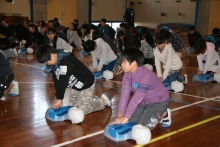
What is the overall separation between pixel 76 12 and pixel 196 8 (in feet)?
21.5

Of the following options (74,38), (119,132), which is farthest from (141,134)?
(74,38)

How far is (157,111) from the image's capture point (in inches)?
115

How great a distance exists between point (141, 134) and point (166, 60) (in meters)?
2.30

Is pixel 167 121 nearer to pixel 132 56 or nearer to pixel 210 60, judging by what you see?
pixel 132 56

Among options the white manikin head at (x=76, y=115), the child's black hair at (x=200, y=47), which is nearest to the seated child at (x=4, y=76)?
the white manikin head at (x=76, y=115)

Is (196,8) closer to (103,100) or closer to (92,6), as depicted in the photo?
(92,6)

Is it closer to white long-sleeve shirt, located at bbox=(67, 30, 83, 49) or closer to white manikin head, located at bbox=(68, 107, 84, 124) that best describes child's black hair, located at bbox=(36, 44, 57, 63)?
white manikin head, located at bbox=(68, 107, 84, 124)

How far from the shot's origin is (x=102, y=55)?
555 centimetres

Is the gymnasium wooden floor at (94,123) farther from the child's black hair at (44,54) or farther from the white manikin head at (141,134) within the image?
the child's black hair at (44,54)

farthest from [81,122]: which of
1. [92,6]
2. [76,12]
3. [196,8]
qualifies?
[196,8]

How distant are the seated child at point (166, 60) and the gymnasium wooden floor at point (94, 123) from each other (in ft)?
1.04

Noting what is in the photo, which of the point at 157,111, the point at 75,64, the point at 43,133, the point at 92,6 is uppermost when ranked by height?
the point at 92,6

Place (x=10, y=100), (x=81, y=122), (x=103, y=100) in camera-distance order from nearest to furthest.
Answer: (x=81, y=122) → (x=103, y=100) → (x=10, y=100)

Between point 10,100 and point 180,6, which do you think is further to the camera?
point 180,6
